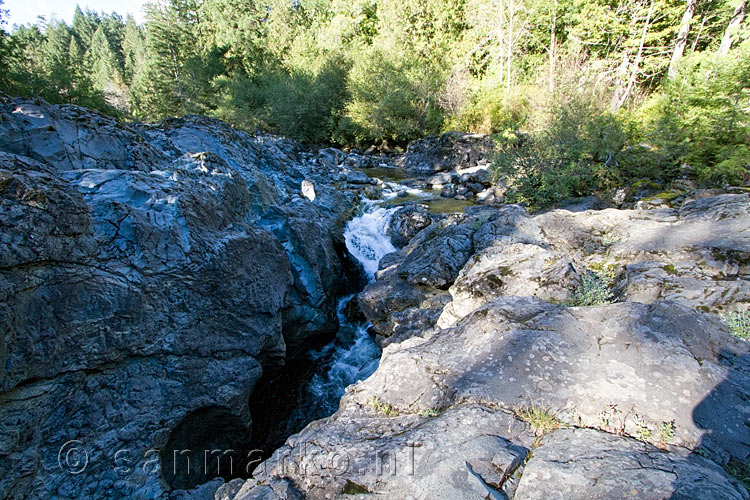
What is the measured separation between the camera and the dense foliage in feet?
35.7

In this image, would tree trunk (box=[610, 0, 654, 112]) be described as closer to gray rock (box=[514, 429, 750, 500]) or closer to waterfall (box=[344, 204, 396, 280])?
waterfall (box=[344, 204, 396, 280])

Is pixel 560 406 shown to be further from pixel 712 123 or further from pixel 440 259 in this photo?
pixel 712 123

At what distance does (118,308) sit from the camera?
4.40 metres

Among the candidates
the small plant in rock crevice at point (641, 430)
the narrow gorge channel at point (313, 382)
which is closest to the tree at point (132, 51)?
the narrow gorge channel at point (313, 382)

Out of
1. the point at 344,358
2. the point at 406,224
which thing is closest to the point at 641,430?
the point at 344,358

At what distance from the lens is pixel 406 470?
8.18 ft

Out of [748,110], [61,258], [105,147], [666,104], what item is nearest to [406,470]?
[61,258]

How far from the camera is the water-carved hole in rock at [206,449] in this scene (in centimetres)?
472

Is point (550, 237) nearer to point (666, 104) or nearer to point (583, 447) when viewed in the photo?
point (583, 447)

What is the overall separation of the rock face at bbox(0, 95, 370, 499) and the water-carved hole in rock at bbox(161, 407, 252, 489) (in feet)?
0.09

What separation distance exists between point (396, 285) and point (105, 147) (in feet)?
23.1

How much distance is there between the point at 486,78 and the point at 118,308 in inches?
1157

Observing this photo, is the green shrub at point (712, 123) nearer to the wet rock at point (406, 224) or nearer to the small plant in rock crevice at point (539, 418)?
the wet rock at point (406, 224)

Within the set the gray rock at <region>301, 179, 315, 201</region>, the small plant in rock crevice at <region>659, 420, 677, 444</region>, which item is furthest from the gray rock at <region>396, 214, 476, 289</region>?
the gray rock at <region>301, 179, 315, 201</region>
